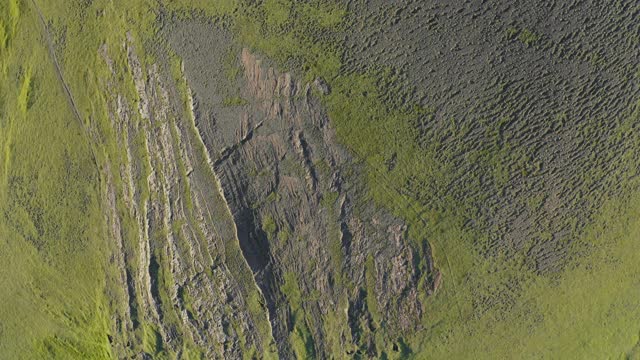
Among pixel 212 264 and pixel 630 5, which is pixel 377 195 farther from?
pixel 630 5

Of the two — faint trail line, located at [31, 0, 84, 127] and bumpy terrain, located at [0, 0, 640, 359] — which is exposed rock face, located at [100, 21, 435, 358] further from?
faint trail line, located at [31, 0, 84, 127]

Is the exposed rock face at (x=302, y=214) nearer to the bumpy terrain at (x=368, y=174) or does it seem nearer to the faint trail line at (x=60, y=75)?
the bumpy terrain at (x=368, y=174)

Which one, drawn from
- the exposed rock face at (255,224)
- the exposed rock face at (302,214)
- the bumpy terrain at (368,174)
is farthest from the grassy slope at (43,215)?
the exposed rock face at (302,214)

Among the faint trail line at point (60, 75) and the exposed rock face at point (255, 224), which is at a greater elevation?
the faint trail line at point (60, 75)

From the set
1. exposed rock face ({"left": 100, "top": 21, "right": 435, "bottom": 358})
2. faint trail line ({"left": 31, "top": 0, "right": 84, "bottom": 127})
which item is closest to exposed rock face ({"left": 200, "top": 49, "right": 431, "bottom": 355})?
exposed rock face ({"left": 100, "top": 21, "right": 435, "bottom": 358})

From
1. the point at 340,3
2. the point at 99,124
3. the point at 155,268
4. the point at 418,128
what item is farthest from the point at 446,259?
the point at 99,124

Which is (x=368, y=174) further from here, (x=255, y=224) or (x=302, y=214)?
(x=255, y=224)
